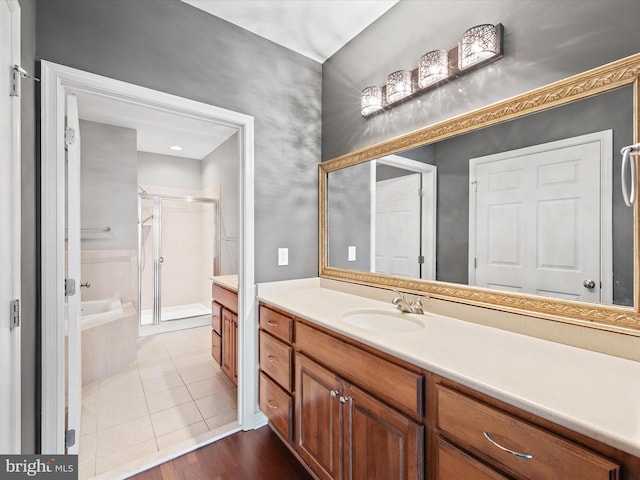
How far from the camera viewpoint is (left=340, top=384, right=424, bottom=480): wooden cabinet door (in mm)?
990

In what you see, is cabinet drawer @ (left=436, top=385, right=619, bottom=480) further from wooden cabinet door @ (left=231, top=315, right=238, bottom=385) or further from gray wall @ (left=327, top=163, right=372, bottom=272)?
wooden cabinet door @ (left=231, top=315, right=238, bottom=385)

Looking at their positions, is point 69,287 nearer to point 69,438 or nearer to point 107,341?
point 69,438

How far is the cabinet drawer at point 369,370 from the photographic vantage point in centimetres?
99

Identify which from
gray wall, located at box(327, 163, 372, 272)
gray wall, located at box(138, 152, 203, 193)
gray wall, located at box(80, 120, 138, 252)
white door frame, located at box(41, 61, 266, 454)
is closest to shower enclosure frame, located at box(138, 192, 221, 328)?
gray wall, located at box(138, 152, 203, 193)

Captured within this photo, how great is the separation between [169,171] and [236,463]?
400cm

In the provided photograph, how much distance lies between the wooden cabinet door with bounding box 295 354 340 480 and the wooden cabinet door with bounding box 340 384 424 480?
0.07m

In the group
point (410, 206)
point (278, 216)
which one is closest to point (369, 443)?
point (410, 206)

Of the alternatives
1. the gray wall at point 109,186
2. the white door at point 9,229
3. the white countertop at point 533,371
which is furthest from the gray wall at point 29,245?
the gray wall at point 109,186

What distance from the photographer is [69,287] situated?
4.82 feet

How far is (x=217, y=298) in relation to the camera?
2.68m

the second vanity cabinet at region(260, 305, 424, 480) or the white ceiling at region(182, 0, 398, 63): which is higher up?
the white ceiling at region(182, 0, 398, 63)

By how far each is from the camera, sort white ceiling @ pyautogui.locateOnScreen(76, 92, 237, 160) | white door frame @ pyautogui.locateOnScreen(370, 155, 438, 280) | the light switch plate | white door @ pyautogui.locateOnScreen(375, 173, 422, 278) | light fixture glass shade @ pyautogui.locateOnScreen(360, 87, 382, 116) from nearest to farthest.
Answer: white door frame @ pyautogui.locateOnScreen(370, 155, 438, 280) < white door @ pyautogui.locateOnScreen(375, 173, 422, 278) < light fixture glass shade @ pyautogui.locateOnScreen(360, 87, 382, 116) < the light switch plate < white ceiling @ pyautogui.locateOnScreen(76, 92, 237, 160)

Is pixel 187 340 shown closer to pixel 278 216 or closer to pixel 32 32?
pixel 278 216

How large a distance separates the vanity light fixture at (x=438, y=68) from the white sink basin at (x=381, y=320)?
1192mm
